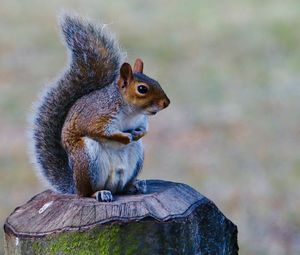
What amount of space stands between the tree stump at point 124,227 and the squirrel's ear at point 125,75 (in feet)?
1.48

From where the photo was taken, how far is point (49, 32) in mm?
12125

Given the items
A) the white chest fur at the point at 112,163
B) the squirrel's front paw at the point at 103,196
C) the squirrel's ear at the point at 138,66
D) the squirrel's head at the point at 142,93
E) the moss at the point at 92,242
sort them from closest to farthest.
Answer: the moss at the point at 92,242
the squirrel's front paw at the point at 103,196
the white chest fur at the point at 112,163
the squirrel's head at the point at 142,93
the squirrel's ear at the point at 138,66

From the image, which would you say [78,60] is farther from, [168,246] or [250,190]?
[250,190]

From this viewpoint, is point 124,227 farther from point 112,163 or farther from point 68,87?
point 68,87

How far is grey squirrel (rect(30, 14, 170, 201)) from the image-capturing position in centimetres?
279

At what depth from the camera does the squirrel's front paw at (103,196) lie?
98.6 inches

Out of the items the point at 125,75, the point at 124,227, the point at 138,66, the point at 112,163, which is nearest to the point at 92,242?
the point at 124,227

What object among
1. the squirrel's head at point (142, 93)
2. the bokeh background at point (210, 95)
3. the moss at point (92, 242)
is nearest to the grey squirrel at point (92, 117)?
the squirrel's head at point (142, 93)

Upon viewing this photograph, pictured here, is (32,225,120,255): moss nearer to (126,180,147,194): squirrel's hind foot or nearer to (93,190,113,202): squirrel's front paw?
(93,190,113,202): squirrel's front paw

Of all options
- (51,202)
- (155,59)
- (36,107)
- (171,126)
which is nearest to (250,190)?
(171,126)

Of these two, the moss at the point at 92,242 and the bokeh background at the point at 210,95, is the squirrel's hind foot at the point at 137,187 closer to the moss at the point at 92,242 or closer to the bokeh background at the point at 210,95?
the moss at the point at 92,242

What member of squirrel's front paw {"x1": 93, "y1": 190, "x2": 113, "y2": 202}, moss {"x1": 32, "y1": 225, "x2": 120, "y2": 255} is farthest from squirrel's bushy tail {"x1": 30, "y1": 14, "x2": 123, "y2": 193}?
moss {"x1": 32, "y1": 225, "x2": 120, "y2": 255}

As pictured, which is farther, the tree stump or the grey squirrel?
the grey squirrel

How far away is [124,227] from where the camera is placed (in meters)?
2.31
